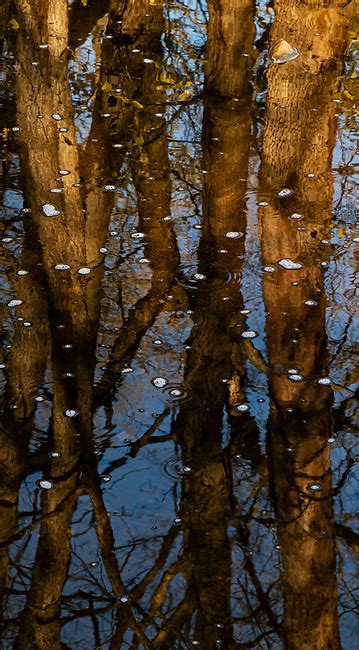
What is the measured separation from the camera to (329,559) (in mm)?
4016

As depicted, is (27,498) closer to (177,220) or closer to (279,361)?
(279,361)

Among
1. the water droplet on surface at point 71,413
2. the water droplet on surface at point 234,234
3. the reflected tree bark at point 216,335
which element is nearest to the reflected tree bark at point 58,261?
the water droplet on surface at point 71,413

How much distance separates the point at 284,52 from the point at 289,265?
4.92 feet

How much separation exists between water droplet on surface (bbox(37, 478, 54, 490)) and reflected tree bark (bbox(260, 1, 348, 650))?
1014 mm

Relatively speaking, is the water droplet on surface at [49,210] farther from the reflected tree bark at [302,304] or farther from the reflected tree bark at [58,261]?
the reflected tree bark at [302,304]

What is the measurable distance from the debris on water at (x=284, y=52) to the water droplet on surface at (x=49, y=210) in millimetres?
1824

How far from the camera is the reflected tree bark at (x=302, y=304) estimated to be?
155 inches

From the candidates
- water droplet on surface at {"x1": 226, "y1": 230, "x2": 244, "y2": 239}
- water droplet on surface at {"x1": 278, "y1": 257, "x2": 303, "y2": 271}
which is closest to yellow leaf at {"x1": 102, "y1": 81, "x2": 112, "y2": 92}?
water droplet on surface at {"x1": 226, "y1": 230, "x2": 244, "y2": 239}

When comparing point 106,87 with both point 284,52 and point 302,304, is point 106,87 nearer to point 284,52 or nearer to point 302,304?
point 284,52

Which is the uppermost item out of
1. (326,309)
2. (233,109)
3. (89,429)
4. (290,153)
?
(233,109)

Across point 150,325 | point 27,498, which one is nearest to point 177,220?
point 150,325

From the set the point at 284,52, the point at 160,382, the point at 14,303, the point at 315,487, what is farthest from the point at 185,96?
the point at 315,487

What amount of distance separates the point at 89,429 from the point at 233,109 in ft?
15.0

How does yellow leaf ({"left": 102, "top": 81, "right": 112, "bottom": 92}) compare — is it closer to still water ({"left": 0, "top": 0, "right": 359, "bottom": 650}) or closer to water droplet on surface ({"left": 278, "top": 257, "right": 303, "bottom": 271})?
still water ({"left": 0, "top": 0, "right": 359, "bottom": 650})
